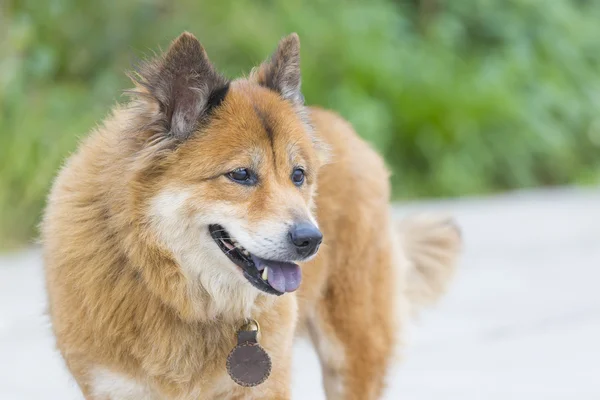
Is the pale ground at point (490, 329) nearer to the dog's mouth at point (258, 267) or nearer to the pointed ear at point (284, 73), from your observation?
the dog's mouth at point (258, 267)

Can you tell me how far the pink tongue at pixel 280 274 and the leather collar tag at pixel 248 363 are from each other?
0.98 ft

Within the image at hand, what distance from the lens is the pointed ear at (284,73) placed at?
4320mm

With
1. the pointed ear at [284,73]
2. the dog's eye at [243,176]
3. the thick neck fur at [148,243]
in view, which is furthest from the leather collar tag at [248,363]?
the pointed ear at [284,73]

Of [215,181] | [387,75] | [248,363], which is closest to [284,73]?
[215,181]

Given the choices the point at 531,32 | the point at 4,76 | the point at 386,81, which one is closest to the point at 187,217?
the point at 4,76

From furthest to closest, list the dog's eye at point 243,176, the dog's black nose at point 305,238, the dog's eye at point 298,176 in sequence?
the dog's eye at point 298,176 → the dog's eye at point 243,176 → the dog's black nose at point 305,238

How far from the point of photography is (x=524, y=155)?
43.4 ft

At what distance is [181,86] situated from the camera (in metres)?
3.85

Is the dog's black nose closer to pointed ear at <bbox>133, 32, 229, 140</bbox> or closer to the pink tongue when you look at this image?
the pink tongue

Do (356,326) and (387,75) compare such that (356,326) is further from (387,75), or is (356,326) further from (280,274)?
(387,75)

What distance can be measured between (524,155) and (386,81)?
237 centimetres

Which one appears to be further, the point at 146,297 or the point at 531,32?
the point at 531,32

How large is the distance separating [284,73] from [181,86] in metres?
0.65

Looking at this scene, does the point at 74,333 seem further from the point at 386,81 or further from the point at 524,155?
the point at 524,155
